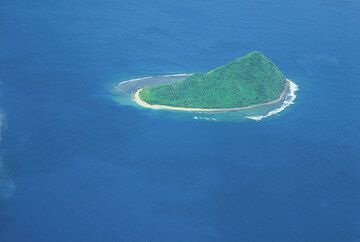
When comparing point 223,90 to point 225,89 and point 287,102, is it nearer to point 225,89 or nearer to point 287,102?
point 225,89

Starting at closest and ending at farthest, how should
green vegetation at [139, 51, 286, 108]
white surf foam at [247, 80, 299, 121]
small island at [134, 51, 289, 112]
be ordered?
white surf foam at [247, 80, 299, 121]
small island at [134, 51, 289, 112]
green vegetation at [139, 51, 286, 108]

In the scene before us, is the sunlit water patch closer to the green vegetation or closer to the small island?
the small island

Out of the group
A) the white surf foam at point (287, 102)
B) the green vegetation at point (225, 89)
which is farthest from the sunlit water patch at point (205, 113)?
the green vegetation at point (225, 89)

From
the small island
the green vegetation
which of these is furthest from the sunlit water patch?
the green vegetation

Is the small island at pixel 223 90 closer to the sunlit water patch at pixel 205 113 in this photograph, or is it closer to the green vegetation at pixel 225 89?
the green vegetation at pixel 225 89

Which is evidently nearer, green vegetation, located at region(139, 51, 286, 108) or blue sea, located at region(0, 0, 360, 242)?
blue sea, located at region(0, 0, 360, 242)

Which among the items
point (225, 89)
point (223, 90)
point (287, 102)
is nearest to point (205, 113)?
point (223, 90)

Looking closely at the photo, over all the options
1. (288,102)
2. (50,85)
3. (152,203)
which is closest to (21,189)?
(152,203)
